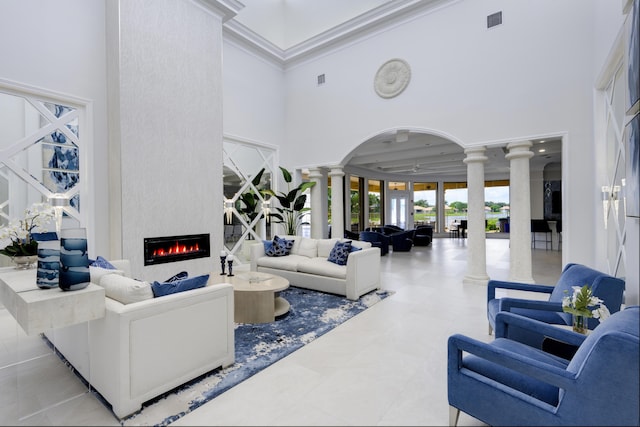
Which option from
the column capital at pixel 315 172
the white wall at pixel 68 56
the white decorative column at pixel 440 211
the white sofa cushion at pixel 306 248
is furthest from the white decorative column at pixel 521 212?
the white decorative column at pixel 440 211

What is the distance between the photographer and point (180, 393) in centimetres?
230

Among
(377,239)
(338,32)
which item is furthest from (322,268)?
(338,32)

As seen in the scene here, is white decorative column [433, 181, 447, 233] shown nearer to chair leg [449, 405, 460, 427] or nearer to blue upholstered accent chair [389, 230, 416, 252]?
blue upholstered accent chair [389, 230, 416, 252]

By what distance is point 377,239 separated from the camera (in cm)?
934

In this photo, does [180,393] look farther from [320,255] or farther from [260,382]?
[320,255]

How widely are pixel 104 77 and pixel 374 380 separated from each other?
5.84 m

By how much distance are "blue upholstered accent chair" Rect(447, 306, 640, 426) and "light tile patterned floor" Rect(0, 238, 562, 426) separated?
0.42m

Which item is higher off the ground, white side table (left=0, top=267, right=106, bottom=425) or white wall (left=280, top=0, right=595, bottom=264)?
white wall (left=280, top=0, right=595, bottom=264)

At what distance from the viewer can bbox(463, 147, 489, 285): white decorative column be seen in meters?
5.69

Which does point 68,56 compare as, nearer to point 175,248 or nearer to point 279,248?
point 175,248

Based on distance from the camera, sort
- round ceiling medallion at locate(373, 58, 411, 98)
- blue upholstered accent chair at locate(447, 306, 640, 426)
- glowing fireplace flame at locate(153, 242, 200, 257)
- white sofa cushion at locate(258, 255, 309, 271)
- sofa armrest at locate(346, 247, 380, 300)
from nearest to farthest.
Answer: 1. blue upholstered accent chair at locate(447, 306, 640, 426)
2. sofa armrest at locate(346, 247, 380, 300)
3. glowing fireplace flame at locate(153, 242, 200, 257)
4. white sofa cushion at locate(258, 255, 309, 271)
5. round ceiling medallion at locate(373, 58, 411, 98)

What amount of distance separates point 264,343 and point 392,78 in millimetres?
5920

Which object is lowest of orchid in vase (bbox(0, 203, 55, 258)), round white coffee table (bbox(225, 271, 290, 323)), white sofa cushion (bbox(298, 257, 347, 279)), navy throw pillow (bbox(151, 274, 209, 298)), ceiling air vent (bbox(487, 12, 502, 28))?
round white coffee table (bbox(225, 271, 290, 323))

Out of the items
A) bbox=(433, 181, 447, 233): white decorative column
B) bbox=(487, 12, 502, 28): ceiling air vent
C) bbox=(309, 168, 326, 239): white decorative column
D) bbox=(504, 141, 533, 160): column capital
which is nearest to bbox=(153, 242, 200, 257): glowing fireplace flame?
bbox=(309, 168, 326, 239): white decorative column
